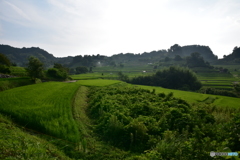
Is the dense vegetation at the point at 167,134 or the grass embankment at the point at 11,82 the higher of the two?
the grass embankment at the point at 11,82

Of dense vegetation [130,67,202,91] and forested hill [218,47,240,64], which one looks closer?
dense vegetation [130,67,202,91]

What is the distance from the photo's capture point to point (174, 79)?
229 feet

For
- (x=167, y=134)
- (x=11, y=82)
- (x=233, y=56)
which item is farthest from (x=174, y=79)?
(x=233, y=56)

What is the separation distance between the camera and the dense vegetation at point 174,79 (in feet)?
212

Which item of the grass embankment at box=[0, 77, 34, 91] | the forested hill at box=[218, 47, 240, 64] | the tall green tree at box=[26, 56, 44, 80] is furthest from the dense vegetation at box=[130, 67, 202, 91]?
the forested hill at box=[218, 47, 240, 64]

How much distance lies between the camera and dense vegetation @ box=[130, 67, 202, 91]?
212 feet

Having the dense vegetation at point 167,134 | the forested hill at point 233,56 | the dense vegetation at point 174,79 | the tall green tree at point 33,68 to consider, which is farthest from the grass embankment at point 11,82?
the forested hill at point 233,56

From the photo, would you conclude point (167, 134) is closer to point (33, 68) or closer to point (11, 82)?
point (11, 82)

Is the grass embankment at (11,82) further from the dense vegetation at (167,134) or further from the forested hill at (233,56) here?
the forested hill at (233,56)

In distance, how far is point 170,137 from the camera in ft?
23.4

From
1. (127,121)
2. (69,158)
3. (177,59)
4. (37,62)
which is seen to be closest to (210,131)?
(127,121)

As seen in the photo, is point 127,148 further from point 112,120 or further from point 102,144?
point 112,120

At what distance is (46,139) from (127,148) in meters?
4.76

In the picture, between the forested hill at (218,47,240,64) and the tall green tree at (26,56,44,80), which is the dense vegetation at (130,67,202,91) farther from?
the forested hill at (218,47,240,64)
